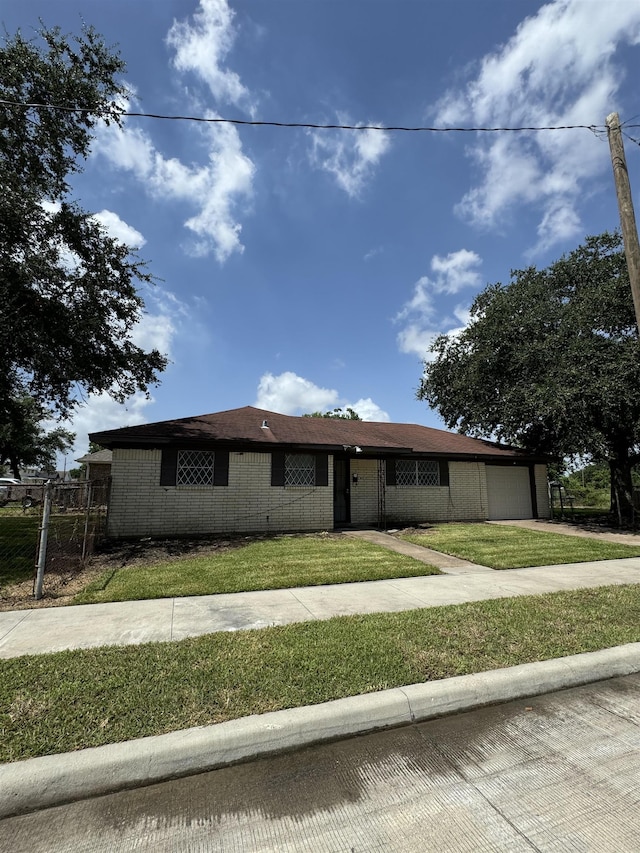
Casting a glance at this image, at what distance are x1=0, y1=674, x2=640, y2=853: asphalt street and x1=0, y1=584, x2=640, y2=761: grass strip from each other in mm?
419

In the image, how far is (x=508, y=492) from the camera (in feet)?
59.2

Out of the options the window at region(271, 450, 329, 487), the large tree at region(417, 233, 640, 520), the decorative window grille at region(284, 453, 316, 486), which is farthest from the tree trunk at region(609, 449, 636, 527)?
the decorative window grille at region(284, 453, 316, 486)

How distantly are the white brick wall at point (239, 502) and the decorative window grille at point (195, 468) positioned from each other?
211 millimetres

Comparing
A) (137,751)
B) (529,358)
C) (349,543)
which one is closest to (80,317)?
(349,543)

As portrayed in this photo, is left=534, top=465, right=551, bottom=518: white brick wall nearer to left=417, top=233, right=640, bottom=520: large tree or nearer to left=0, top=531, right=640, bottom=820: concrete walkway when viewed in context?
left=417, top=233, right=640, bottom=520: large tree

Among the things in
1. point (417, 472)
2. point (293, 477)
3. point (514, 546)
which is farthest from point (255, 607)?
point (417, 472)

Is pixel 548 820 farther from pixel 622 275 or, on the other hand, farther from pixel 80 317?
pixel 622 275

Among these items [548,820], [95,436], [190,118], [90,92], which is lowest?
[548,820]

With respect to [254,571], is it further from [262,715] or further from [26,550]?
[26,550]

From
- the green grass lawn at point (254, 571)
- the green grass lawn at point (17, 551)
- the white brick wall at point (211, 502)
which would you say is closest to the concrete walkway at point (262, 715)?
the green grass lawn at point (254, 571)

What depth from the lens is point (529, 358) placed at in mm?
16312

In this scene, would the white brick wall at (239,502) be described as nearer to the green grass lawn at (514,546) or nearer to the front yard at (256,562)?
the front yard at (256,562)

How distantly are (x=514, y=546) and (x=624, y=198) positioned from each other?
7.68 m

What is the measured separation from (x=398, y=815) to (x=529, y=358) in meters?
16.5
